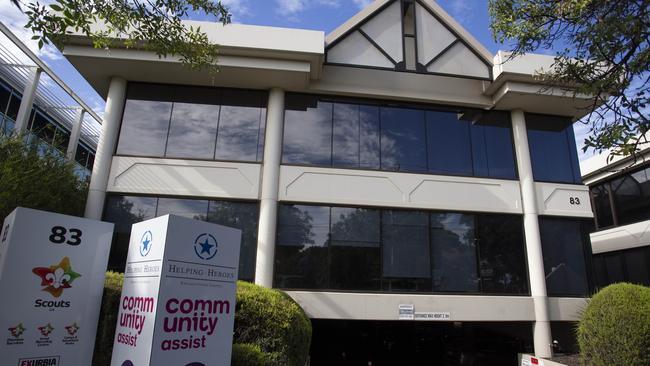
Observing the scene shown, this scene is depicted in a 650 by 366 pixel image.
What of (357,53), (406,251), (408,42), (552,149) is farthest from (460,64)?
(406,251)

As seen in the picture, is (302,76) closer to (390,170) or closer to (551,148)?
(390,170)

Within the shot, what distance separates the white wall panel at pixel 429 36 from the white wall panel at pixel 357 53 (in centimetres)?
124

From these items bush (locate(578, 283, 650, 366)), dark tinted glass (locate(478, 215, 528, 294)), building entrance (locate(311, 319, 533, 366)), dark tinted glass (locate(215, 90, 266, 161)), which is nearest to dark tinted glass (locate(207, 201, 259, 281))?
dark tinted glass (locate(215, 90, 266, 161))

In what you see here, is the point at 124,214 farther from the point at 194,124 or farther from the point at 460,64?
the point at 460,64

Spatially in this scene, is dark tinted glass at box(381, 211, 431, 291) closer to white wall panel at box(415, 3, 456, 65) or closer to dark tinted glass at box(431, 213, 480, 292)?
dark tinted glass at box(431, 213, 480, 292)

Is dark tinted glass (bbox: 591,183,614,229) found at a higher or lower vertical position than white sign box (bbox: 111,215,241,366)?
higher

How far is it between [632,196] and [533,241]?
921 centimetres

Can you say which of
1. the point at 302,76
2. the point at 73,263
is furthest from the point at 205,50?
the point at 302,76

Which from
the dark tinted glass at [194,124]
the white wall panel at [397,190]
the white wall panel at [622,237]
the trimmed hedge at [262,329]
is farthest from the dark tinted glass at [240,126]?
the white wall panel at [622,237]

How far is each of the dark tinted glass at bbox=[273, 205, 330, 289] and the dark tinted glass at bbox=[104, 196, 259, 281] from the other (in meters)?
0.77

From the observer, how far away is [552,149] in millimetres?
14523

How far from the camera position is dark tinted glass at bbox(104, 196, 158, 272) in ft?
38.9

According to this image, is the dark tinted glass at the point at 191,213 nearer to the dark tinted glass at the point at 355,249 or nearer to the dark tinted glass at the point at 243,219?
the dark tinted glass at the point at 243,219

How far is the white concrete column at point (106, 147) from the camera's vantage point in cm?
1206
